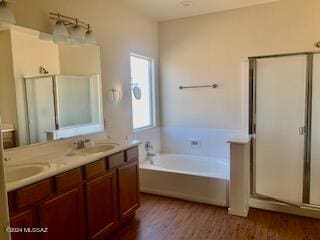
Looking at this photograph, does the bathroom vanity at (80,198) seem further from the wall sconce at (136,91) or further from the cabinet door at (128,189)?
the wall sconce at (136,91)

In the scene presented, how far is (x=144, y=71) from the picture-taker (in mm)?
4102

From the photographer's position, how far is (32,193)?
1682mm

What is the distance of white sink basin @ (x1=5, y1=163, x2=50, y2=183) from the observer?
1894 millimetres

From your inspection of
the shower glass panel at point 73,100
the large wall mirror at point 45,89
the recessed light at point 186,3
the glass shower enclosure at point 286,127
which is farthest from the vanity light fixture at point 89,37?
the glass shower enclosure at point 286,127

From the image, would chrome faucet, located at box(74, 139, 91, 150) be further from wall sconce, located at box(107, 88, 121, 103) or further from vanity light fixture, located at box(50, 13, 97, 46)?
vanity light fixture, located at box(50, 13, 97, 46)

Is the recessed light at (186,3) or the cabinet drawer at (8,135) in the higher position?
the recessed light at (186,3)

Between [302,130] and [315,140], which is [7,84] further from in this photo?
[315,140]

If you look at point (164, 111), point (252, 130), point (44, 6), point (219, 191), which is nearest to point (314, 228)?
point (219, 191)

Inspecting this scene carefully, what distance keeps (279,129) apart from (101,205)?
2.33m

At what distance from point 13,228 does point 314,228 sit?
8.89 ft

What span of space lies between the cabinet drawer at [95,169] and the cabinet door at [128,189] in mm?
261

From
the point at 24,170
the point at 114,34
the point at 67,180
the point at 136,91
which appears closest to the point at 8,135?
the point at 24,170

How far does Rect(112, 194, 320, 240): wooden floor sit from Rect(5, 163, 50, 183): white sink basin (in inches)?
41.5

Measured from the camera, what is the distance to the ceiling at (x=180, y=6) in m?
3.37
